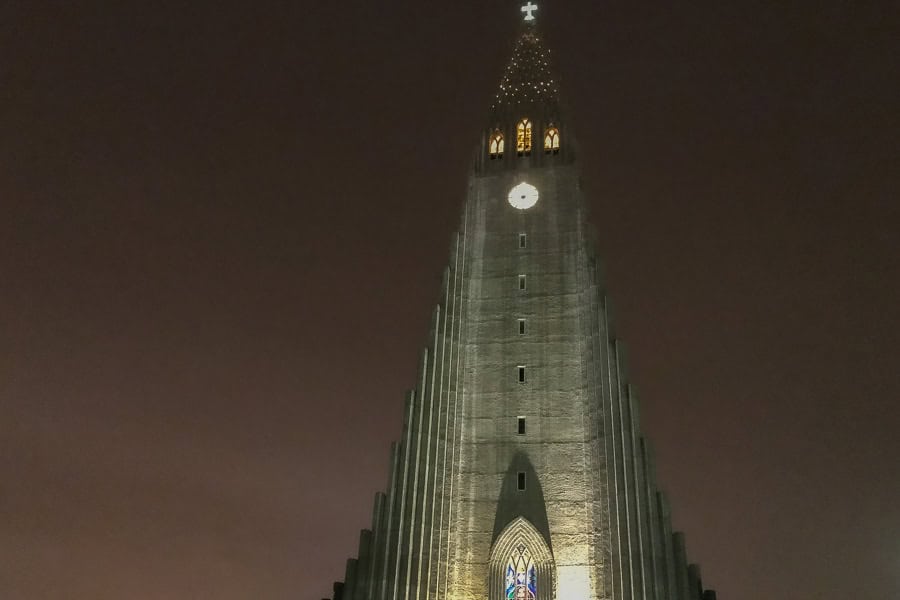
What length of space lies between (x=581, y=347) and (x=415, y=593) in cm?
1368

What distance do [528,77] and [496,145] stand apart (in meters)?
7.48

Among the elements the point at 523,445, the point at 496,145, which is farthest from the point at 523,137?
the point at 523,445

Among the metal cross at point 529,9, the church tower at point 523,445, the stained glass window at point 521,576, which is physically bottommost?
the stained glass window at point 521,576

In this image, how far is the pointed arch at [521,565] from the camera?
36.4 meters

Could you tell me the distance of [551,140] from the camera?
49.7m

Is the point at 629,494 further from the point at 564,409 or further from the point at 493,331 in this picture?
the point at 493,331

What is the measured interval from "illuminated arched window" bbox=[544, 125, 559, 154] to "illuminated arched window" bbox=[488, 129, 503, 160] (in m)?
2.60

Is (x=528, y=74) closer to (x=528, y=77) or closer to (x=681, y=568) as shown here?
(x=528, y=77)

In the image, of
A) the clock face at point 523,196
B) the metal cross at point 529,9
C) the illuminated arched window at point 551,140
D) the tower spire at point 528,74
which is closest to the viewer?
the clock face at point 523,196

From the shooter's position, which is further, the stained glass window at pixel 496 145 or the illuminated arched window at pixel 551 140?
the stained glass window at pixel 496 145

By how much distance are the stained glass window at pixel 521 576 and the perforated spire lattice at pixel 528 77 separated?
27.5 meters

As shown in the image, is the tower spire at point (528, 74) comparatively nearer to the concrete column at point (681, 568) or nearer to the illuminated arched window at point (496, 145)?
the illuminated arched window at point (496, 145)

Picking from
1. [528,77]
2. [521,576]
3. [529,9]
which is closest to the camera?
[521,576]

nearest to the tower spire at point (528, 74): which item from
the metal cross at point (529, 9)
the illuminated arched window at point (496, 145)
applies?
the metal cross at point (529, 9)
